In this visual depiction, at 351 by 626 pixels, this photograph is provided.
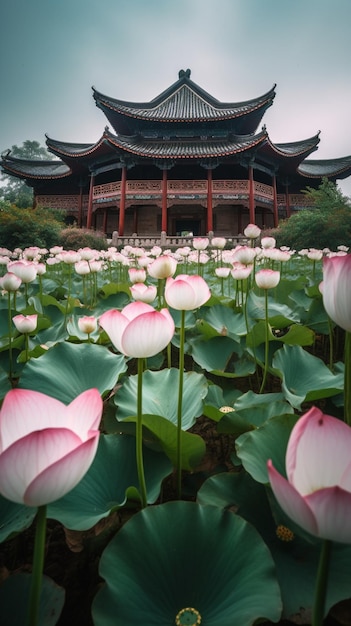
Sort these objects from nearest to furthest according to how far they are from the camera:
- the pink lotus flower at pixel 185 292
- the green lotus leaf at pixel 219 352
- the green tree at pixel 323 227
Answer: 1. the pink lotus flower at pixel 185 292
2. the green lotus leaf at pixel 219 352
3. the green tree at pixel 323 227

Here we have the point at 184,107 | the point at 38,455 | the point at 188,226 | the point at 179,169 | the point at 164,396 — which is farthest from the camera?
the point at 188,226

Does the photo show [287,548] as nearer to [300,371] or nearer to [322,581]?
[322,581]

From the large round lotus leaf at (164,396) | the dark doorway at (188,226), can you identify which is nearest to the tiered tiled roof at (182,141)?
the dark doorway at (188,226)

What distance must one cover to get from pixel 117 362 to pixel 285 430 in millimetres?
415

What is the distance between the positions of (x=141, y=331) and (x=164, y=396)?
37 cm

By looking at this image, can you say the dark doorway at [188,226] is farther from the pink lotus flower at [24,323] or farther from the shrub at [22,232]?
the pink lotus flower at [24,323]

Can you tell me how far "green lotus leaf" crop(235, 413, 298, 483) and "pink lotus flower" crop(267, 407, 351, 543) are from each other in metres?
0.24

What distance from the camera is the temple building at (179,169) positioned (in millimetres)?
10188

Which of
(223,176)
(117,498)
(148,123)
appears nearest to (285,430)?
(117,498)

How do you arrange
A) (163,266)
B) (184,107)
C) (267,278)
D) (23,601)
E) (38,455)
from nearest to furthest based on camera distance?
(38,455) → (23,601) → (163,266) → (267,278) → (184,107)

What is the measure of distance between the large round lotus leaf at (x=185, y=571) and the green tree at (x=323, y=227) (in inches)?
195

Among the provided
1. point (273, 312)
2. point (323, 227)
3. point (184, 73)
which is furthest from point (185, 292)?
point (184, 73)

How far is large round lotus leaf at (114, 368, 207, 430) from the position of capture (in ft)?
2.30

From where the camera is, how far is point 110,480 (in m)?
0.59
